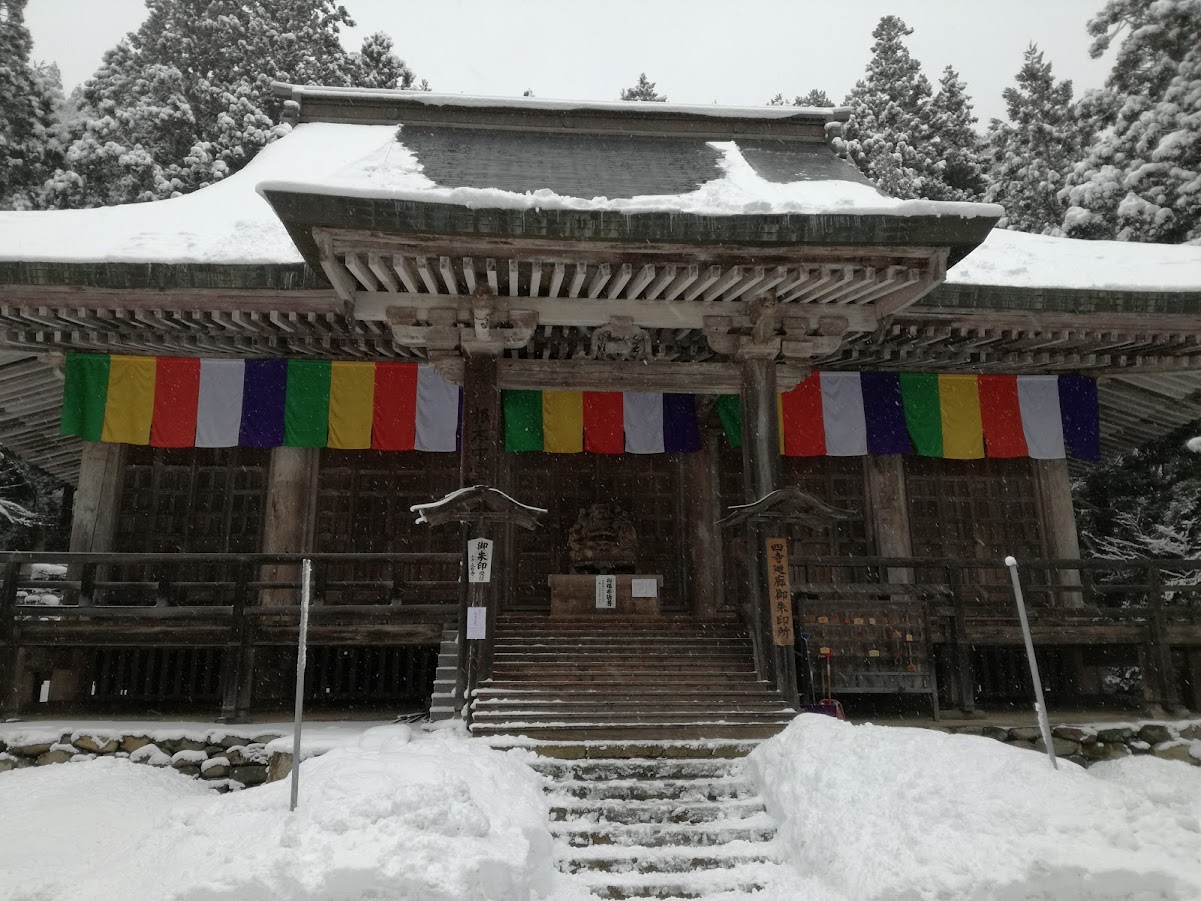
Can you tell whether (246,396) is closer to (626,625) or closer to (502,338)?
(502,338)

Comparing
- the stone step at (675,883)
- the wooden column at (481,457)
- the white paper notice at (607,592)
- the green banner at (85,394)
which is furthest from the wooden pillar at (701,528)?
the green banner at (85,394)

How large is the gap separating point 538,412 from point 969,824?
24.6 feet

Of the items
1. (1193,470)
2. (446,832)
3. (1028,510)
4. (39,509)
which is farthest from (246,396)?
(1193,470)

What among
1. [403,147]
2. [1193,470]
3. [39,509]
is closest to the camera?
[403,147]

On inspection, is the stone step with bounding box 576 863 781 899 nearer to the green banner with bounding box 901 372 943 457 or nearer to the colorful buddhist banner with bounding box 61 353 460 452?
the colorful buddhist banner with bounding box 61 353 460 452

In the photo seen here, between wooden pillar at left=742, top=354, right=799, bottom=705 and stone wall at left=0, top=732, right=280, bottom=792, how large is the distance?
5.09 m

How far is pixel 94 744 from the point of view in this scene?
7812mm

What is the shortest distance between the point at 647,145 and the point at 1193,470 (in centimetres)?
1154

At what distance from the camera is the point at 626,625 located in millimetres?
9914

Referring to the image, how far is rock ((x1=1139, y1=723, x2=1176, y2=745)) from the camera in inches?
347

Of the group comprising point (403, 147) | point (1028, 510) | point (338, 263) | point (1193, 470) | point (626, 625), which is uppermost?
point (403, 147)

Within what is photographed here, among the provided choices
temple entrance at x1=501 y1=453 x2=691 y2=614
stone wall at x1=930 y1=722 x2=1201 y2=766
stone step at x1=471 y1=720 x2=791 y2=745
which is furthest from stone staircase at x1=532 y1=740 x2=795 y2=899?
temple entrance at x1=501 y1=453 x2=691 y2=614

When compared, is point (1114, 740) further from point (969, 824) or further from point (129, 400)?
point (129, 400)

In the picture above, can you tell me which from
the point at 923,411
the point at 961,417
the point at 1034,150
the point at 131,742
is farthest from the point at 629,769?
the point at 1034,150
